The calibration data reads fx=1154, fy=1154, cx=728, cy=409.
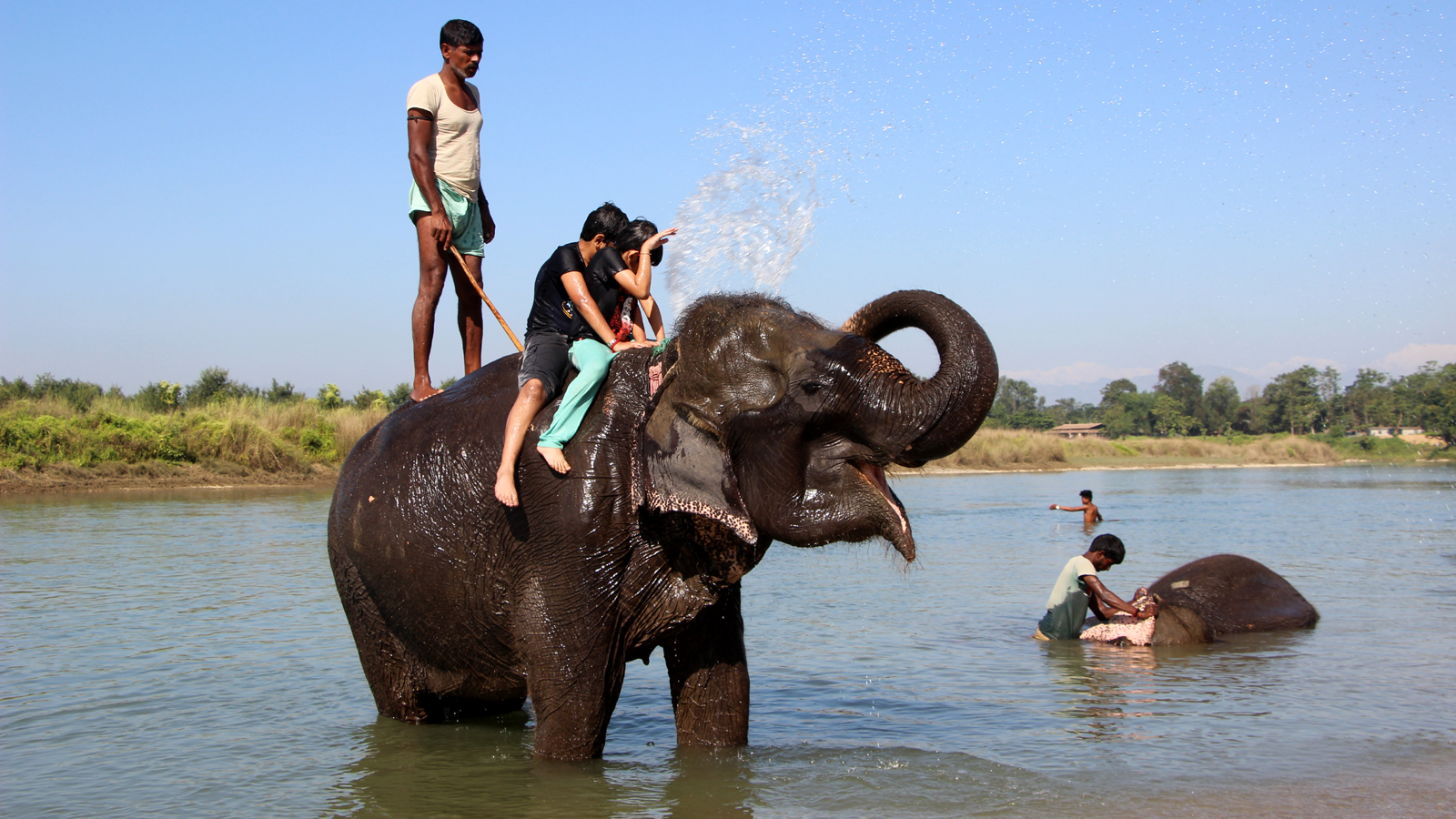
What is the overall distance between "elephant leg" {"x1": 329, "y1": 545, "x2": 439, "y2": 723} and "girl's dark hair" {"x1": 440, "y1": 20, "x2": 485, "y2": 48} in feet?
8.59

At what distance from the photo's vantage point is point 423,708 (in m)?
5.90

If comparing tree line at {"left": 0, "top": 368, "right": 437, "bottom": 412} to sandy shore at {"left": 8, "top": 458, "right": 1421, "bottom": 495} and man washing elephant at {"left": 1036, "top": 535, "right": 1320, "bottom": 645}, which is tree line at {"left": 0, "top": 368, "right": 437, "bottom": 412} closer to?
sandy shore at {"left": 8, "top": 458, "right": 1421, "bottom": 495}

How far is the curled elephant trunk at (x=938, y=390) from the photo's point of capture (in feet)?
12.9

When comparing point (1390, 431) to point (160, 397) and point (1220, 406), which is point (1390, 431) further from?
point (160, 397)

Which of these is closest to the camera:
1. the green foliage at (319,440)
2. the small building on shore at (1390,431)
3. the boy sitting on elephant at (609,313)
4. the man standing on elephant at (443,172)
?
the boy sitting on elephant at (609,313)

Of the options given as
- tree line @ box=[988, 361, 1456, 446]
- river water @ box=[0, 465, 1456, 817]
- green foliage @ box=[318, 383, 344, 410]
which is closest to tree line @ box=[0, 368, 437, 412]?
green foliage @ box=[318, 383, 344, 410]

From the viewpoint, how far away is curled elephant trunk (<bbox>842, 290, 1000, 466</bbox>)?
394 centimetres

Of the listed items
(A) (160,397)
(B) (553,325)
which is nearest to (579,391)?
(B) (553,325)

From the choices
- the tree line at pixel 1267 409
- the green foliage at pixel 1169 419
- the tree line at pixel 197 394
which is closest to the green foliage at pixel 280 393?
the tree line at pixel 197 394

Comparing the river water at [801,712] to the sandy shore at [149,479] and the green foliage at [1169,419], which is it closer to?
the sandy shore at [149,479]

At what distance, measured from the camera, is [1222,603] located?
1052 cm

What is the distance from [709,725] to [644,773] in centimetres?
50

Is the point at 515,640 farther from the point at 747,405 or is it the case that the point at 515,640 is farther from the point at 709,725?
the point at 747,405

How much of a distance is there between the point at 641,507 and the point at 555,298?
3.69 ft
